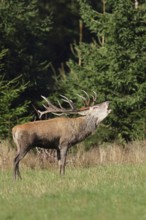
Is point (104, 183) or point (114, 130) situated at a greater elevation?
point (104, 183)

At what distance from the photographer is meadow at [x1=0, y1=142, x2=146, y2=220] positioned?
11.7m

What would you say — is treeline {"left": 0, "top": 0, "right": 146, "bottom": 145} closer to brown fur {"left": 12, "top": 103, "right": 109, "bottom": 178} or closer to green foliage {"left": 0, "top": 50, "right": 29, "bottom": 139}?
green foliage {"left": 0, "top": 50, "right": 29, "bottom": 139}

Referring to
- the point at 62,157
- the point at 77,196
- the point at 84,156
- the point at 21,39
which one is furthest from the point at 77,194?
the point at 21,39

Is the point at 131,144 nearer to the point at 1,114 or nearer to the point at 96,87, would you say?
the point at 96,87

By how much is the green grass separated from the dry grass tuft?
8.05 feet

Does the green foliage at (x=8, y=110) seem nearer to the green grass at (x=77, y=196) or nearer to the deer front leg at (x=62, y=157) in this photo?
the deer front leg at (x=62, y=157)

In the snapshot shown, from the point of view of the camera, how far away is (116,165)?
1948 cm

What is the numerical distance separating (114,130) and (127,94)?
3.83 feet

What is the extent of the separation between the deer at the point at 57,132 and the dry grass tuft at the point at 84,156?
1780 mm

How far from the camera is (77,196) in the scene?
13.2 metres

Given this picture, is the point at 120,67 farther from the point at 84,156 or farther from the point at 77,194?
the point at 77,194

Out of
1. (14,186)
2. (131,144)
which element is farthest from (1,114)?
(14,186)

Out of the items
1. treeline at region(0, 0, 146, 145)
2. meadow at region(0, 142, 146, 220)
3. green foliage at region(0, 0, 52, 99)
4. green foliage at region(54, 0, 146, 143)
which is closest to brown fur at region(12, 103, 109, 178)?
meadow at region(0, 142, 146, 220)

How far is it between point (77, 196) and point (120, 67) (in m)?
11.2
